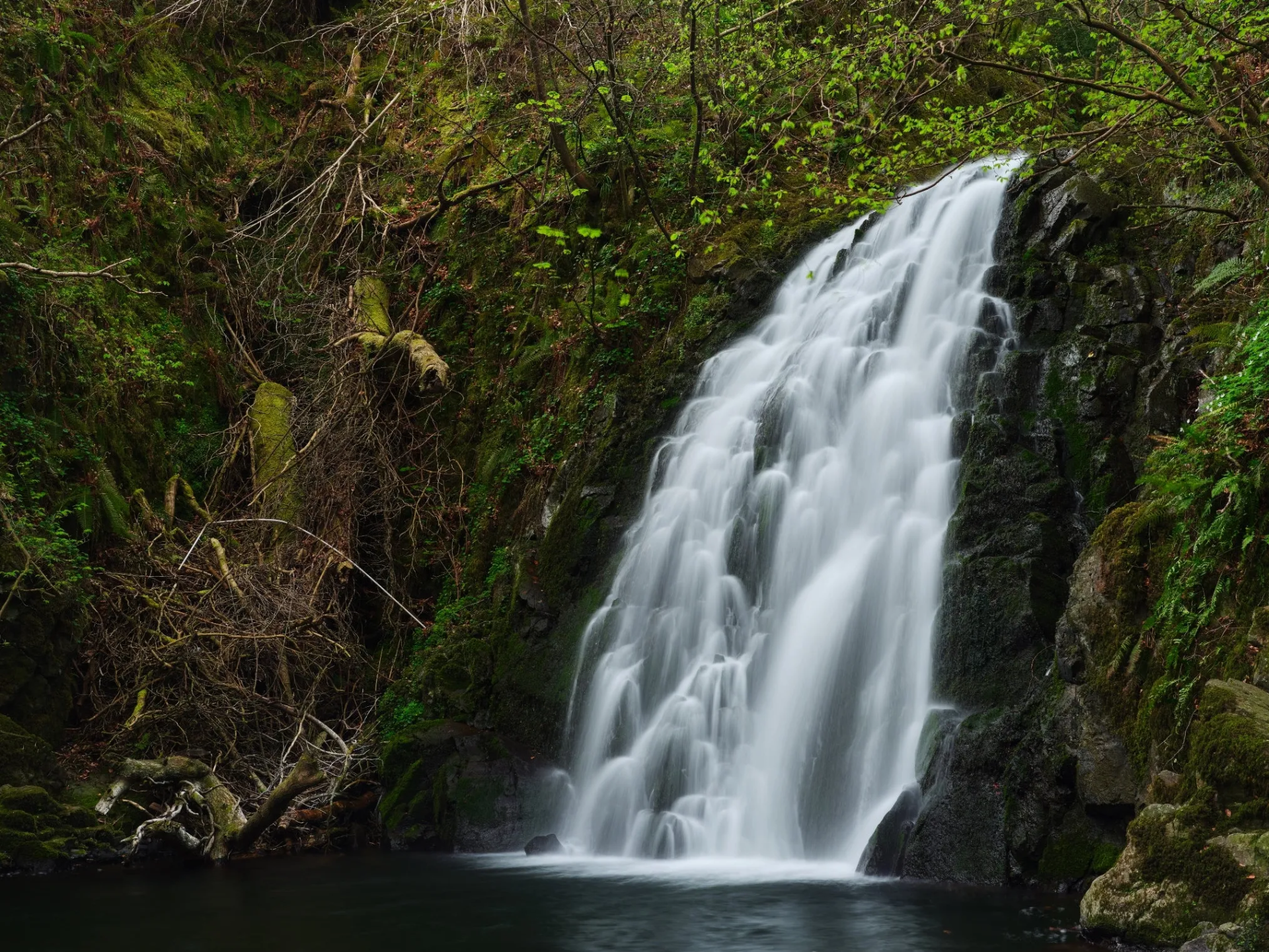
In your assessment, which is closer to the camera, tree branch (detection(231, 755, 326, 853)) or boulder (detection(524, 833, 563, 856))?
boulder (detection(524, 833, 563, 856))

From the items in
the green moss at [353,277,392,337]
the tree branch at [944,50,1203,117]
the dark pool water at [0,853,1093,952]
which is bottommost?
the dark pool water at [0,853,1093,952]

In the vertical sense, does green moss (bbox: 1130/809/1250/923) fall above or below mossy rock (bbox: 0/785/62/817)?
above

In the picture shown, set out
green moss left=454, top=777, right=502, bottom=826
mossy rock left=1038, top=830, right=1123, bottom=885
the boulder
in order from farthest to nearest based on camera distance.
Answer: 1. green moss left=454, top=777, right=502, bottom=826
2. the boulder
3. mossy rock left=1038, top=830, right=1123, bottom=885

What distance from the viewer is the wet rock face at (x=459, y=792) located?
9.55 m

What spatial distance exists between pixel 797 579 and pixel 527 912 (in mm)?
3558

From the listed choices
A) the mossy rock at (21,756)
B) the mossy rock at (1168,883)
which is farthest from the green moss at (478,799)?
the mossy rock at (1168,883)

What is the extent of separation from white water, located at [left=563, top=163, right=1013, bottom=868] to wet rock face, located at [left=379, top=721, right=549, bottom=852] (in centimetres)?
51

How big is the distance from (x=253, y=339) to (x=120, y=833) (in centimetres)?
827

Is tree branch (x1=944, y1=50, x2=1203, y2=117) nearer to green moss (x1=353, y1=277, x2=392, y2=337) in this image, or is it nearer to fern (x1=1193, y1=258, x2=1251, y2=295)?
fern (x1=1193, y1=258, x2=1251, y2=295)

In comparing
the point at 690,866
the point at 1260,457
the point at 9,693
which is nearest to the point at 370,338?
the point at 9,693

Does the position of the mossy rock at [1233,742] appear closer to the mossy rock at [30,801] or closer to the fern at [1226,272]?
the fern at [1226,272]

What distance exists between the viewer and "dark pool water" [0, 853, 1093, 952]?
233 inches

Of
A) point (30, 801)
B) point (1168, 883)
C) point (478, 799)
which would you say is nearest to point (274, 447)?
point (30, 801)

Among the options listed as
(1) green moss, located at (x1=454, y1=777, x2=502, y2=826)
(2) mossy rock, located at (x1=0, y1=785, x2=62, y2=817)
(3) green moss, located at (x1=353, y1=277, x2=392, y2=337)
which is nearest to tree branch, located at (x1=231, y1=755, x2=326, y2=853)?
(1) green moss, located at (x1=454, y1=777, x2=502, y2=826)
